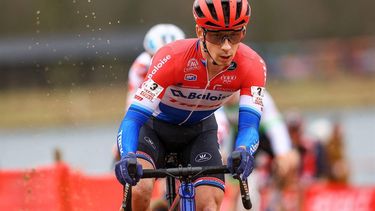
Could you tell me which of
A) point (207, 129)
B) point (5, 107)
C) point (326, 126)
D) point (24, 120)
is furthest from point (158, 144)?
point (5, 107)

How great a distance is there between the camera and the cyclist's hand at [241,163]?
283 inches

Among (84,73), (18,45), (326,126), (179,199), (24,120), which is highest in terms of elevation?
(18,45)

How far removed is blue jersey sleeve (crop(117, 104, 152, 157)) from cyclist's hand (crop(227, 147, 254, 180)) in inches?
30.0

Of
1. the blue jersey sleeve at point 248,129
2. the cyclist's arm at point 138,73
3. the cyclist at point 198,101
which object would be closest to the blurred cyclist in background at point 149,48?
the cyclist's arm at point 138,73

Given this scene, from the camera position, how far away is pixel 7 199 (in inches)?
437

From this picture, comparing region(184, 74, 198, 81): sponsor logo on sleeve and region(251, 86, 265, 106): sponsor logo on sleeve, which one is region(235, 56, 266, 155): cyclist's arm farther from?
region(184, 74, 198, 81): sponsor logo on sleeve

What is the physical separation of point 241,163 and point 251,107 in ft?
2.30

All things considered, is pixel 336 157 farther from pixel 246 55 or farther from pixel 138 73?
pixel 246 55

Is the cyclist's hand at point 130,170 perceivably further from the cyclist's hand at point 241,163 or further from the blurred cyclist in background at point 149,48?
the blurred cyclist in background at point 149,48

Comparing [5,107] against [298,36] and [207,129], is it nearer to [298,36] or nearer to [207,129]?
[298,36]

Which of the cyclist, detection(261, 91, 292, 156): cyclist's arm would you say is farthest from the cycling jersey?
detection(261, 91, 292, 156): cyclist's arm

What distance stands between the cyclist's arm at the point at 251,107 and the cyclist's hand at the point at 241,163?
0.21 m

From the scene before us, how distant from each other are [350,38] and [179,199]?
47438mm

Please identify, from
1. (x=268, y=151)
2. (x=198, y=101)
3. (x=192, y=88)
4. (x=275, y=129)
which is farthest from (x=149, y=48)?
(x=268, y=151)
